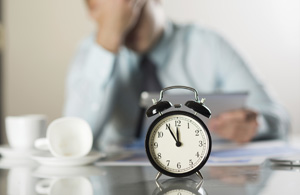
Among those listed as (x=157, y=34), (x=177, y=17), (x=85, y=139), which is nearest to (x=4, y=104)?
(x=177, y=17)

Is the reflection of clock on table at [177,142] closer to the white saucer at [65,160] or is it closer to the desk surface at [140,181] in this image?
the desk surface at [140,181]

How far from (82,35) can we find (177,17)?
0.82 metres

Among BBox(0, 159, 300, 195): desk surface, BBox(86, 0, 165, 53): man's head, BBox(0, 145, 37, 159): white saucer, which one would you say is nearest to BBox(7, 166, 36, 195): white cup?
BBox(0, 159, 300, 195): desk surface

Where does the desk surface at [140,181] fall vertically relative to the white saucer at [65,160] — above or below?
below

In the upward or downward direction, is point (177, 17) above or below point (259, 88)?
above

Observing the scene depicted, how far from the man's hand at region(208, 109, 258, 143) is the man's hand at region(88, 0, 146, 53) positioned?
0.65 m

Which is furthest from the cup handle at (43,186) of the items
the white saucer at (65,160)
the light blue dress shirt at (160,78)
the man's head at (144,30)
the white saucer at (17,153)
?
the man's head at (144,30)

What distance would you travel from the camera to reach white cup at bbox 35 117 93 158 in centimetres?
106

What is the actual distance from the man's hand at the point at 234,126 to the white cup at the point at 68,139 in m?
0.55

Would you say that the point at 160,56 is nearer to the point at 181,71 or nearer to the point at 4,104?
the point at 181,71

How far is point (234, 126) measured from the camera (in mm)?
1475

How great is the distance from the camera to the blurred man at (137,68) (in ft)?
6.21

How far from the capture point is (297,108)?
11.6 ft

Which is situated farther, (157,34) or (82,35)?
(82,35)
